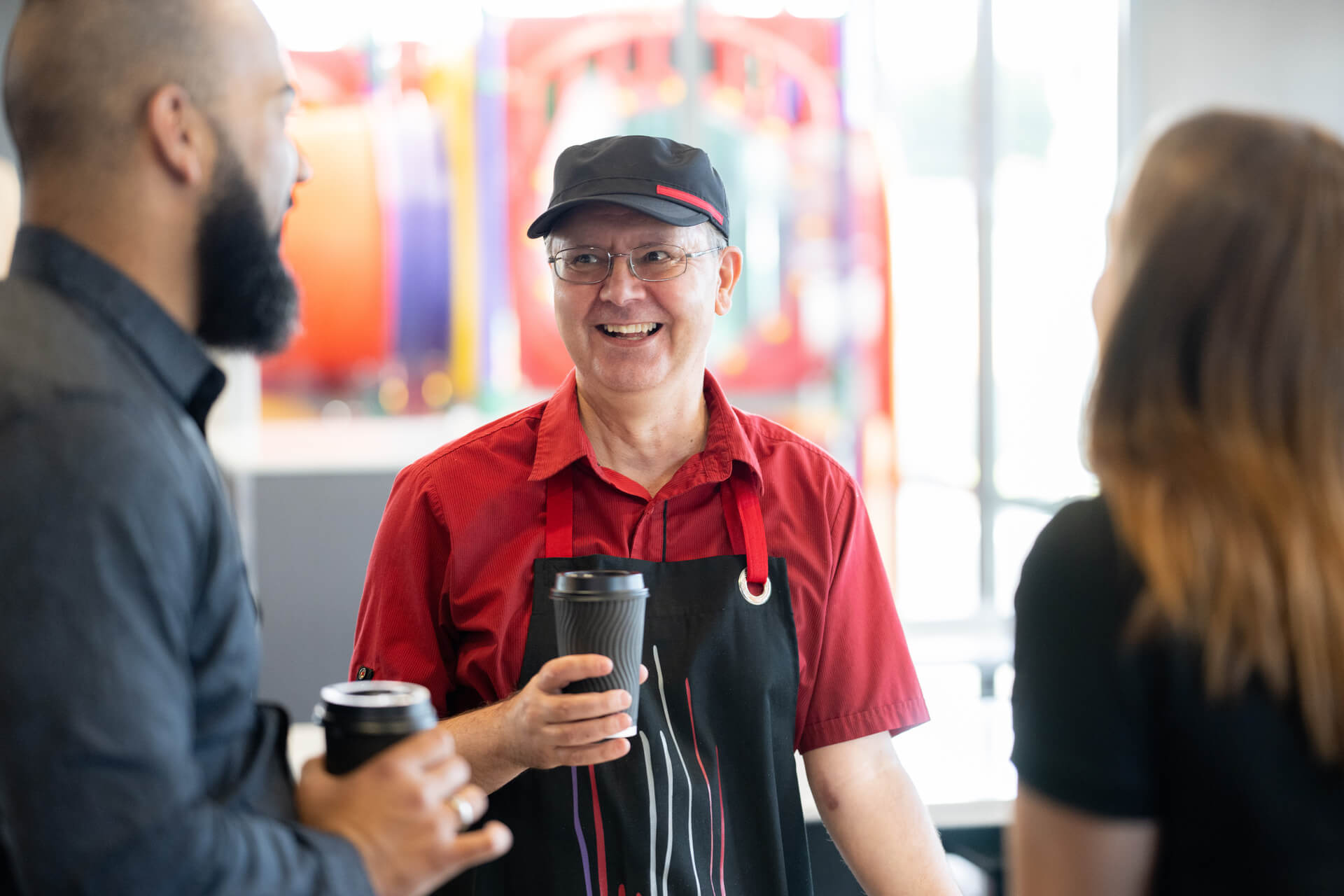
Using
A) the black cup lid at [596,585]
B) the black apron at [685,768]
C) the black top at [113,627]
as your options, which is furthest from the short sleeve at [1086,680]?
the black apron at [685,768]

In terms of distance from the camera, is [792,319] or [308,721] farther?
[792,319]

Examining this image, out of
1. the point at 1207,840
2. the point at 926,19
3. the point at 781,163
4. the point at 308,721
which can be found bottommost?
the point at 308,721

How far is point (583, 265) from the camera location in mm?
1726

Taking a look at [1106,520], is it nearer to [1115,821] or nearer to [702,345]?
[1115,821]

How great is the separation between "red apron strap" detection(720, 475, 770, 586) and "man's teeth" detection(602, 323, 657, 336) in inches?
9.8

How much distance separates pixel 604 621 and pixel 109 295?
0.59 meters

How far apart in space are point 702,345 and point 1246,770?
41.0 inches

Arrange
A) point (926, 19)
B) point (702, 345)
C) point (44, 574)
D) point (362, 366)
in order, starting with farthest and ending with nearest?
point (926, 19)
point (362, 366)
point (702, 345)
point (44, 574)

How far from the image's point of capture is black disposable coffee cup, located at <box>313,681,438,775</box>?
1.03 meters

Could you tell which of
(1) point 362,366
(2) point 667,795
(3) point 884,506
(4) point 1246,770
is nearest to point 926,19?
(3) point 884,506

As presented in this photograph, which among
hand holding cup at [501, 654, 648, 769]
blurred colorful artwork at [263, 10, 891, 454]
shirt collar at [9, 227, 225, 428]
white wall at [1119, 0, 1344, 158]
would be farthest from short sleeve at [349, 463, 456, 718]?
white wall at [1119, 0, 1344, 158]

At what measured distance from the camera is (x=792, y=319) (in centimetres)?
489

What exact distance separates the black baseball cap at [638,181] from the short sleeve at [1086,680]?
88cm

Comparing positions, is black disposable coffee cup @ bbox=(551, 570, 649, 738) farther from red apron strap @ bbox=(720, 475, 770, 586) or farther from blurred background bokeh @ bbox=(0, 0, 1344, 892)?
blurred background bokeh @ bbox=(0, 0, 1344, 892)
